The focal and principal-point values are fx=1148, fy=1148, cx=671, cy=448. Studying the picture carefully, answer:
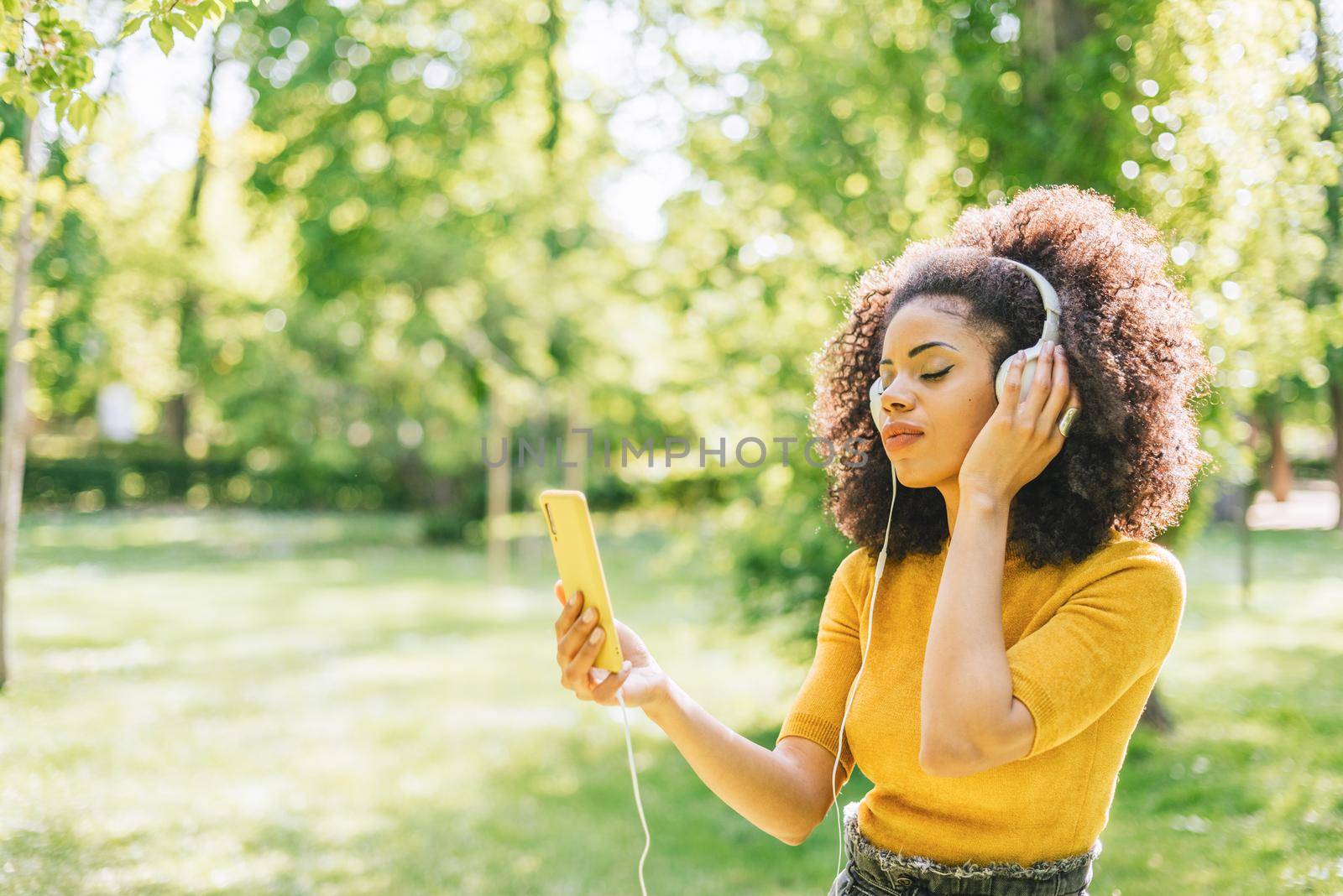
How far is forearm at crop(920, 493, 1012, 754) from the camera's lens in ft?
5.05

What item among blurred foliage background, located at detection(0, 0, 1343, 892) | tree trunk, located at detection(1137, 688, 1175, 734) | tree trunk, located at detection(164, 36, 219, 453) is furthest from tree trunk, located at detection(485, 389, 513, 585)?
tree trunk, located at detection(1137, 688, 1175, 734)

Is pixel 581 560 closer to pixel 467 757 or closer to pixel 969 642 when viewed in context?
pixel 969 642

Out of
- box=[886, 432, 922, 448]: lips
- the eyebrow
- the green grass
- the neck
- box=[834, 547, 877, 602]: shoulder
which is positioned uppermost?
the eyebrow

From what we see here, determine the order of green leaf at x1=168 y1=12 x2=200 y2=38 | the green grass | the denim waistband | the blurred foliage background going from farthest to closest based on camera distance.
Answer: the green grass
the blurred foliage background
green leaf at x1=168 y1=12 x2=200 y2=38
the denim waistband

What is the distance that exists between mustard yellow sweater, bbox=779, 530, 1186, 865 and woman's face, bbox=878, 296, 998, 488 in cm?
20

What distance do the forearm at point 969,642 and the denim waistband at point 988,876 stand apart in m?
0.26

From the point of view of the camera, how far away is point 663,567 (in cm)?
720

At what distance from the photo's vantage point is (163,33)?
220 centimetres

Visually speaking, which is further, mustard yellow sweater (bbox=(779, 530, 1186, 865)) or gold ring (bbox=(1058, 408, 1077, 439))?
gold ring (bbox=(1058, 408, 1077, 439))

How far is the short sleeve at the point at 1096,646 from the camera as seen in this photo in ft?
5.06

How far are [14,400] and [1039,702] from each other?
7485 millimetres

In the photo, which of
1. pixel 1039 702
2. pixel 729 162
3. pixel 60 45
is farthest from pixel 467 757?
pixel 1039 702

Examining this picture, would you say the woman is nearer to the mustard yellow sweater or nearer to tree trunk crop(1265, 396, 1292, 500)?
the mustard yellow sweater

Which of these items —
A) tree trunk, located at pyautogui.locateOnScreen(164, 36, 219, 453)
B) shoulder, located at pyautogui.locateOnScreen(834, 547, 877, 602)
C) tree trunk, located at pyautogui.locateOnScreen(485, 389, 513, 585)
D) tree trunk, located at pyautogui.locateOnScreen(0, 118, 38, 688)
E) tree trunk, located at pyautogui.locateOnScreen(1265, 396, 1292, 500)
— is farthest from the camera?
tree trunk, located at pyautogui.locateOnScreen(164, 36, 219, 453)
